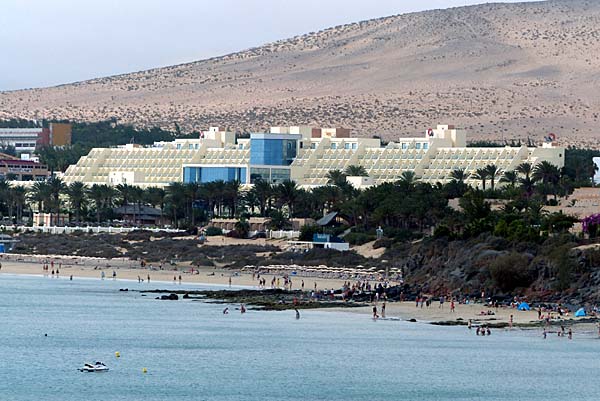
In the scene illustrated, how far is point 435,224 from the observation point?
392 feet

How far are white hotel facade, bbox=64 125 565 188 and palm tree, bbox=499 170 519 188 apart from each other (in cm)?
504

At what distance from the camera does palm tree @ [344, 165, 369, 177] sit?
500 ft

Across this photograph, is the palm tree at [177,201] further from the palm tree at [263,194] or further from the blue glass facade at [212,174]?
the blue glass facade at [212,174]

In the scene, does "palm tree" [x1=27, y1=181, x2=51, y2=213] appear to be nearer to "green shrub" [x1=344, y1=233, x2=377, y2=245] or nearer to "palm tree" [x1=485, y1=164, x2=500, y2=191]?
"green shrub" [x1=344, y1=233, x2=377, y2=245]

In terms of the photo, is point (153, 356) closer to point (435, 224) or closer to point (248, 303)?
point (248, 303)

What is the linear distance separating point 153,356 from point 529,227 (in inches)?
1573

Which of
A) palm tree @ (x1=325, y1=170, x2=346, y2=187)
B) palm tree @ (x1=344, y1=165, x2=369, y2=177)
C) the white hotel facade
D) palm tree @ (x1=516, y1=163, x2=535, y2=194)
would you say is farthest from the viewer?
palm tree @ (x1=344, y1=165, x2=369, y2=177)

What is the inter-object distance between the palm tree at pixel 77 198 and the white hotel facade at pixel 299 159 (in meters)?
15.8

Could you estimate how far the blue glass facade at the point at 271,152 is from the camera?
160 metres

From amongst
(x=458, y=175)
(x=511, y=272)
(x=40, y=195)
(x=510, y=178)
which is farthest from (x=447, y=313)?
(x=40, y=195)

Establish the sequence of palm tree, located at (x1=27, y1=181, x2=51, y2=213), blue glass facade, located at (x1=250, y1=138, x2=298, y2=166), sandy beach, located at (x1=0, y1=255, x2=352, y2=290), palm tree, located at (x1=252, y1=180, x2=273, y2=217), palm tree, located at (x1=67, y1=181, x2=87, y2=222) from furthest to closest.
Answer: blue glass facade, located at (x1=250, y1=138, x2=298, y2=166) < palm tree, located at (x1=27, y1=181, x2=51, y2=213) < palm tree, located at (x1=67, y1=181, x2=87, y2=222) < palm tree, located at (x1=252, y1=180, x2=273, y2=217) < sandy beach, located at (x1=0, y1=255, x2=352, y2=290)

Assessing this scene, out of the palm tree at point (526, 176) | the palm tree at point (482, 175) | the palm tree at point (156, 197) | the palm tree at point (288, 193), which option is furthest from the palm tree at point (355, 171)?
the palm tree at point (156, 197)

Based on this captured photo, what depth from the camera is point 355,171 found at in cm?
15238

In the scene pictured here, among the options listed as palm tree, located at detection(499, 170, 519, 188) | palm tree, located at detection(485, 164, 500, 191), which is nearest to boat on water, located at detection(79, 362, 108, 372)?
palm tree, located at detection(499, 170, 519, 188)
